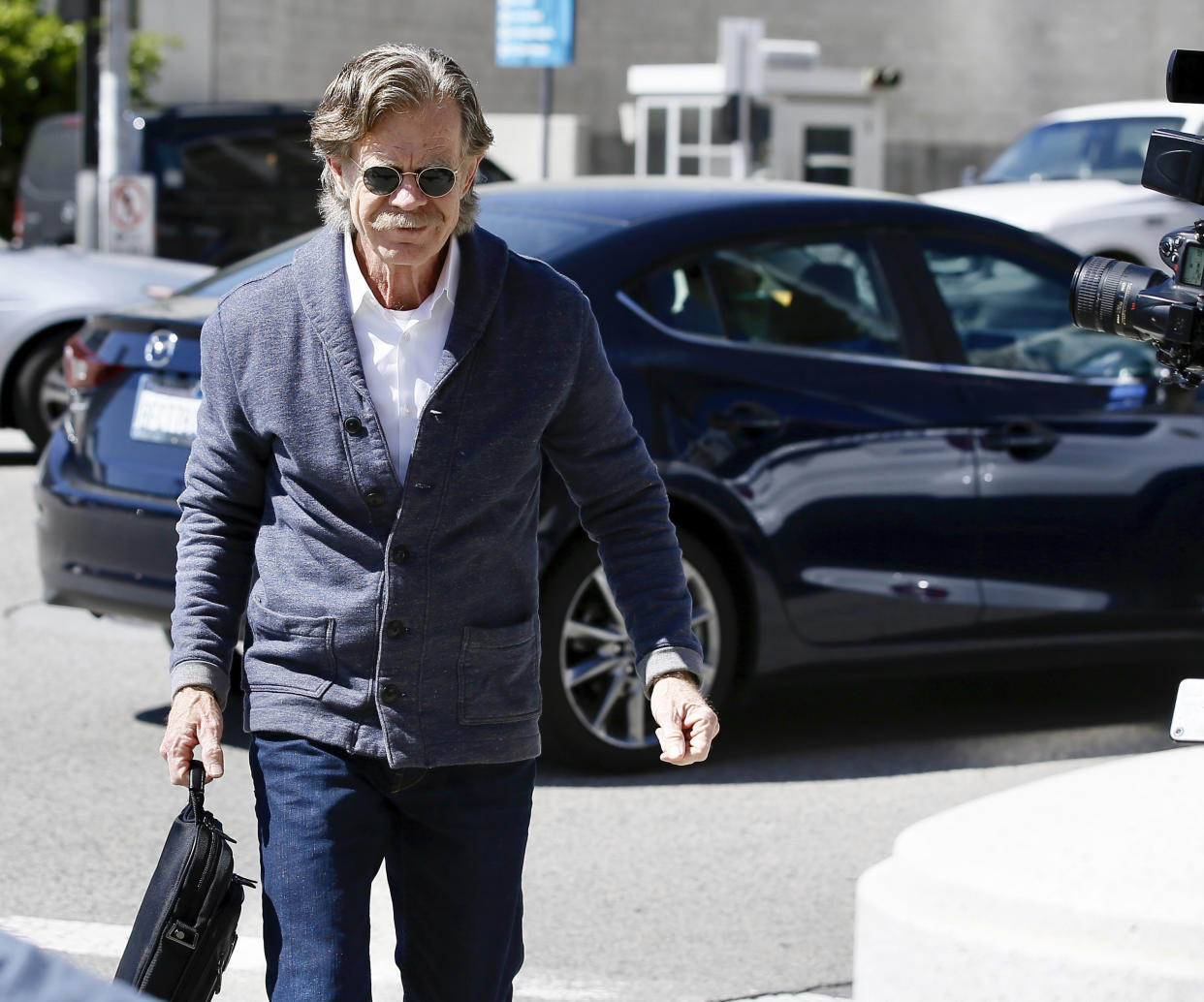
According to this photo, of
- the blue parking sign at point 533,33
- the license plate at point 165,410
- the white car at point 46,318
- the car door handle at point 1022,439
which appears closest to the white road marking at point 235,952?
the license plate at point 165,410

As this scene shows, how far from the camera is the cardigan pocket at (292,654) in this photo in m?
2.83

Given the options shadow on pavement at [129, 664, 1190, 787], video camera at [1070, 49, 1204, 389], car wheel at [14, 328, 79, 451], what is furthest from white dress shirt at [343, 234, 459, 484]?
car wheel at [14, 328, 79, 451]

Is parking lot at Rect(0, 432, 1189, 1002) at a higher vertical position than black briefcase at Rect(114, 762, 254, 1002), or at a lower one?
lower

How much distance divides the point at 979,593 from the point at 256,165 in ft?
38.4

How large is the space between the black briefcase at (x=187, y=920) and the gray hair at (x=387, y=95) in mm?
888

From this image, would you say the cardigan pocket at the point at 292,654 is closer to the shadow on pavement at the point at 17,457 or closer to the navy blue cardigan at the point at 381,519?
the navy blue cardigan at the point at 381,519

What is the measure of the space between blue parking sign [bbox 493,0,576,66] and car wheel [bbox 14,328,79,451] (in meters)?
3.57

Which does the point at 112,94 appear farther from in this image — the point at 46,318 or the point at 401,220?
the point at 401,220

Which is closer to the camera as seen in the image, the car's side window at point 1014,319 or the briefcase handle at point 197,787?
the briefcase handle at point 197,787

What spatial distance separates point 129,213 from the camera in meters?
14.0

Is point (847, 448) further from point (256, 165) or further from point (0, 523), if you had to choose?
point (256, 165)

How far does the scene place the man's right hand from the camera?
9.27 feet

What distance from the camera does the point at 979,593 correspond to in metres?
5.92

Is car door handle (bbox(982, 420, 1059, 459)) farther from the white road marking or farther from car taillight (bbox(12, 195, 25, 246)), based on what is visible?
car taillight (bbox(12, 195, 25, 246))
